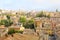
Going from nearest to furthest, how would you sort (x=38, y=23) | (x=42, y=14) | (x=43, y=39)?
(x=43, y=39) → (x=38, y=23) → (x=42, y=14)

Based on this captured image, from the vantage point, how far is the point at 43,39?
1236 centimetres

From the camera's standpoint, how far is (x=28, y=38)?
35.8 ft

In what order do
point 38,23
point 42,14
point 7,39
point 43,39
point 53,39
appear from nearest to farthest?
point 7,39, point 43,39, point 53,39, point 38,23, point 42,14

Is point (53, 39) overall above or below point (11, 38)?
below

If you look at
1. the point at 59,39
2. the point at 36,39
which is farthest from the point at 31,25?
the point at 36,39

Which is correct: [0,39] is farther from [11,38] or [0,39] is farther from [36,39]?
[36,39]

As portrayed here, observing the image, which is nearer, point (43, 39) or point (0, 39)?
point (0, 39)

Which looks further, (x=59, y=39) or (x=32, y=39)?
(x=59, y=39)

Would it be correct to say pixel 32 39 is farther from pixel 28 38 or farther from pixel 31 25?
pixel 31 25

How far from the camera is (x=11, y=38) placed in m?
10.8

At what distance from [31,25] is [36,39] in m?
14.5

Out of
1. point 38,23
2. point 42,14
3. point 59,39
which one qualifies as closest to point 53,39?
point 59,39

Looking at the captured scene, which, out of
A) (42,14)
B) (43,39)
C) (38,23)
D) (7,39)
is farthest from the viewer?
(42,14)

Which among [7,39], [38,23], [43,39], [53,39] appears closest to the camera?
[7,39]
